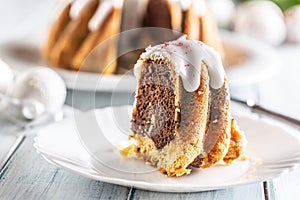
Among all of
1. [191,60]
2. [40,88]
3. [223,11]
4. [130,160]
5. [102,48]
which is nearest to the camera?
[191,60]

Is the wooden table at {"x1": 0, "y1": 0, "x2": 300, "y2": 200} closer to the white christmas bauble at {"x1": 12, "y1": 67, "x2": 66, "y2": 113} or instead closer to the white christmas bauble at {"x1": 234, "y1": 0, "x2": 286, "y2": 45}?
the white christmas bauble at {"x1": 12, "y1": 67, "x2": 66, "y2": 113}

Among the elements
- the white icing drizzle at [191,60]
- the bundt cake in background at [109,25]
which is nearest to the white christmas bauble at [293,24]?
the bundt cake in background at [109,25]

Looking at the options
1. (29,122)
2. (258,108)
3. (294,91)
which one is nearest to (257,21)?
(294,91)

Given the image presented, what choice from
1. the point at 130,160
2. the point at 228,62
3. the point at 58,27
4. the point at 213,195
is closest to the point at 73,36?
Result: the point at 58,27

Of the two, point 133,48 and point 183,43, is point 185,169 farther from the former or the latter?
point 133,48

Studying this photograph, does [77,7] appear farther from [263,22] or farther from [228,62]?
[263,22]
